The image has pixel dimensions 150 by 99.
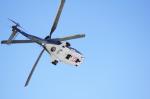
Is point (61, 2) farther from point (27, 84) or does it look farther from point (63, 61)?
point (27, 84)

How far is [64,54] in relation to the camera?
42.6 metres

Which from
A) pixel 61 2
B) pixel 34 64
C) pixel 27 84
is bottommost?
pixel 27 84

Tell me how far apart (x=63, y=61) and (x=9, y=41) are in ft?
28.3

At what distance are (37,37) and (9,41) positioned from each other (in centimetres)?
413

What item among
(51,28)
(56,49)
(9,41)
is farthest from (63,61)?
(9,41)

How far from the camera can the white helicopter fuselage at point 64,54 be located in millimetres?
42469

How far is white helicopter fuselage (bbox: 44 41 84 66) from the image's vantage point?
4247 centimetres

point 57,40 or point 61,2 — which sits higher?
point 61,2

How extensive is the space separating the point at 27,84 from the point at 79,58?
913cm

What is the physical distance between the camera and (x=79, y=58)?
4297 cm

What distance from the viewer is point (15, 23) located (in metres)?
42.0

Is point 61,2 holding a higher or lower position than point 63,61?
higher

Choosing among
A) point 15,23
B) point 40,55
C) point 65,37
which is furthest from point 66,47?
point 15,23

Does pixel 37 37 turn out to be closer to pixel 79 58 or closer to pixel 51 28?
pixel 51 28
